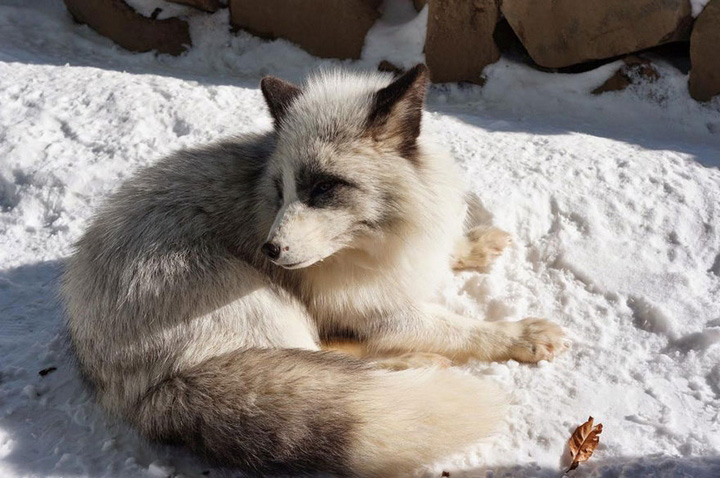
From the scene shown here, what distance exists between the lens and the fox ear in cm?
272

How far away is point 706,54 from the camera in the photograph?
183 inches

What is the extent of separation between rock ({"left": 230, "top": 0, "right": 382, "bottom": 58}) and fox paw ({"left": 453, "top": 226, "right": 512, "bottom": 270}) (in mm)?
2775

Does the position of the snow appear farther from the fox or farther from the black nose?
the black nose

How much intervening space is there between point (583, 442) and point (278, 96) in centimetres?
199

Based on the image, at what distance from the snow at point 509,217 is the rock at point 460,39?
15cm

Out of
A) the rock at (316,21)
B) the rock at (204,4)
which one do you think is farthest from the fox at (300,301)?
the rock at (204,4)

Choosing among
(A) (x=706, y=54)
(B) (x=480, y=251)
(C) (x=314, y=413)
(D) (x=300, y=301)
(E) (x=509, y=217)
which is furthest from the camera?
(A) (x=706, y=54)

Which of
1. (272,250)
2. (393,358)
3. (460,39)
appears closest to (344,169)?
(272,250)

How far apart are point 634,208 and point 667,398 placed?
1391 mm

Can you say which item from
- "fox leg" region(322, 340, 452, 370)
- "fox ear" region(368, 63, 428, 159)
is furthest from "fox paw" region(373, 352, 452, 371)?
"fox ear" region(368, 63, 428, 159)

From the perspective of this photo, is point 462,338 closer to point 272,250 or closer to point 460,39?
point 272,250

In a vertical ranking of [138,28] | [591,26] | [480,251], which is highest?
[591,26]

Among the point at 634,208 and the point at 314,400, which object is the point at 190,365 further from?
the point at 634,208

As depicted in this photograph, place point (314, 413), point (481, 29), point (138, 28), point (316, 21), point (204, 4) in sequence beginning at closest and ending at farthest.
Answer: point (314, 413) → point (481, 29) → point (316, 21) → point (204, 4) → point (138, 28)
